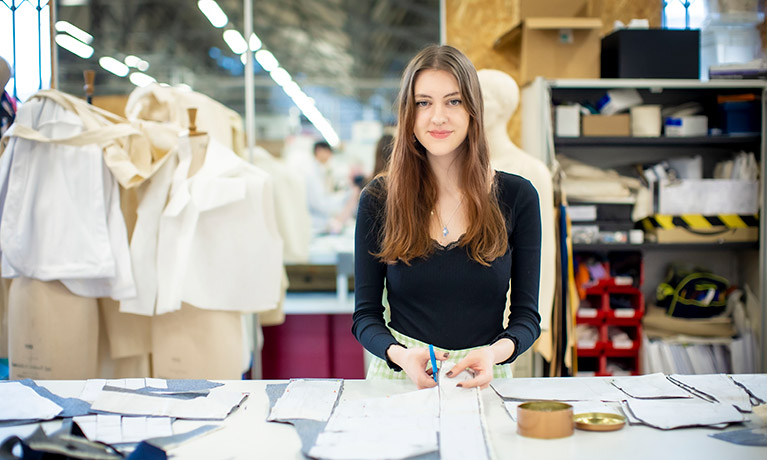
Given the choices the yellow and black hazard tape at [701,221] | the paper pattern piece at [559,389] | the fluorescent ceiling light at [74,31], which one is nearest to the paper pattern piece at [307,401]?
the paper pattern piece at [559,389]

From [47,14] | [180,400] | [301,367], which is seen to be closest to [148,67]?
[47,14]

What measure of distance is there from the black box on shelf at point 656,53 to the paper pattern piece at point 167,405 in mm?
2839

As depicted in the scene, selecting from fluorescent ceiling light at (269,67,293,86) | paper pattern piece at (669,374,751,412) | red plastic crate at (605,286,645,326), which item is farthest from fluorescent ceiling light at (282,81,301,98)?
paper pattern piece at (669,374,751,412)

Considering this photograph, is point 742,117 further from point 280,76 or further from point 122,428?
point 122,428

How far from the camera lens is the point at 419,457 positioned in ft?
3.71

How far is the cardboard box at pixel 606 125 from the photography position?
3.54m

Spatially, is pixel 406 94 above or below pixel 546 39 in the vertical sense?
below

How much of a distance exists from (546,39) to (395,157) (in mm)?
2088

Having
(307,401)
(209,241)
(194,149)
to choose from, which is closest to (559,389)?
(307,401)

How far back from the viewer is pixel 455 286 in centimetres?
171

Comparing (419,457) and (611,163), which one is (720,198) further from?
(419,457)

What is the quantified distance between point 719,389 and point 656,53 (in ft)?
8.07

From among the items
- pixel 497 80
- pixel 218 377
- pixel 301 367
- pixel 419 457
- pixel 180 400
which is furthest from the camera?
pixel 301 367

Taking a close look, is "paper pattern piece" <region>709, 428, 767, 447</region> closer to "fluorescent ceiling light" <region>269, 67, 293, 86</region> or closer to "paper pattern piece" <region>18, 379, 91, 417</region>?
"paper pattern piece" <region>18, 379, 91, 417</region>
